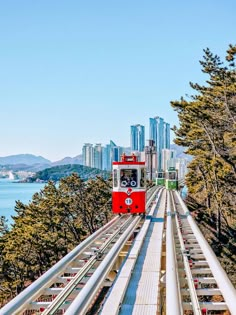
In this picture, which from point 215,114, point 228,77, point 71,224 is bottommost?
point 71,224

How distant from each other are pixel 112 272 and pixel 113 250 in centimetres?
126

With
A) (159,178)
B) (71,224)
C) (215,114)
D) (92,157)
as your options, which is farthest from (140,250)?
(92,157)

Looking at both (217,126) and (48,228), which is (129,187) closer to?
(217,126)

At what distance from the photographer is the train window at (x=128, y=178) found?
56.5 feet

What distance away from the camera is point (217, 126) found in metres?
22.4

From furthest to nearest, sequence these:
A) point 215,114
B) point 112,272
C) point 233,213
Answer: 1. point 233,213
2. point 215,114
3. point 112,272

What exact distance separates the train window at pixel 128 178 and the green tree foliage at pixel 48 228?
31.8 feet

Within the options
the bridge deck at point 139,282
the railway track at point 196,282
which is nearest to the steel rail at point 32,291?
the bridge deck at point 139,282

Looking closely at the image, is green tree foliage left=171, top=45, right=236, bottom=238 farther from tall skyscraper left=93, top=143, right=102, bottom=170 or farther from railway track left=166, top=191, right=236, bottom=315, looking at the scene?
tall skyscraper left=93, top=143, right=102, bottom=170

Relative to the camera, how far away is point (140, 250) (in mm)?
10547

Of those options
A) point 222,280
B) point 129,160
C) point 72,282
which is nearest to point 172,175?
point 129,160

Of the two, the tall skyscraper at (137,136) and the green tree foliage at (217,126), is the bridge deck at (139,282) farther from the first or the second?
the tall skyscraper at (137,136)

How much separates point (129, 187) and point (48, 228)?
12.1m

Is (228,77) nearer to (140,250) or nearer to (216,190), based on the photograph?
(216,190)
